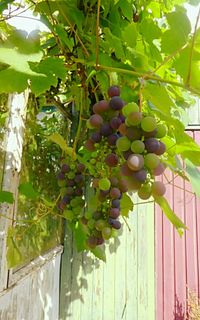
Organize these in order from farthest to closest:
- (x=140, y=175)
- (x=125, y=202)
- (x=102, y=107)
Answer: (x=125, y=202), (x=102, y=107), (x=140, y=175)

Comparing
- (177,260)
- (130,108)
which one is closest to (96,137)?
(130,108)

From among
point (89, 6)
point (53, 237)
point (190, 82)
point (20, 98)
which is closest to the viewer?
point (190, 82)

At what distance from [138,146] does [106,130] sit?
124 mm

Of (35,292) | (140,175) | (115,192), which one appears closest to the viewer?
(140,175)

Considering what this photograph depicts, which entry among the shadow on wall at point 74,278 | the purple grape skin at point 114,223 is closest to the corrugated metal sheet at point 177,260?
the shadow on wall at point 74,278

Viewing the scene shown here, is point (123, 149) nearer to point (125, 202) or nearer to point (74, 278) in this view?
point (125, 202)

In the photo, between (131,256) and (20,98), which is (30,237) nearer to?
(20,98)

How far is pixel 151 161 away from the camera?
55cm

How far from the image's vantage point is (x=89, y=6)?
0.92m

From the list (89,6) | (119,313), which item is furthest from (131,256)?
(89,6)

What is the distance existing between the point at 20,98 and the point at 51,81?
2.84 ft

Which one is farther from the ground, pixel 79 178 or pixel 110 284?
pixel 79 178

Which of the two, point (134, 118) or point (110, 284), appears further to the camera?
point (110, 284)

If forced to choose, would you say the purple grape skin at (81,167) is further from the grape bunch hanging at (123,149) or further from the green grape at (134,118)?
the green grape at (134,118)
